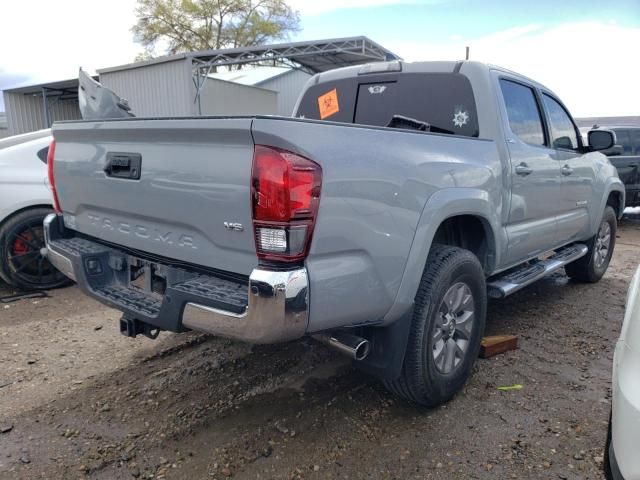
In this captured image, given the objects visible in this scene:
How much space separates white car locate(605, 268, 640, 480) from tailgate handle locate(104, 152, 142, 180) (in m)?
2.21

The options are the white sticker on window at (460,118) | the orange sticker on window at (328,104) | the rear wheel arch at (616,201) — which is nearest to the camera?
the white sticker on window at (460,118)

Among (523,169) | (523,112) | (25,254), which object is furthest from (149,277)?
(25,254)

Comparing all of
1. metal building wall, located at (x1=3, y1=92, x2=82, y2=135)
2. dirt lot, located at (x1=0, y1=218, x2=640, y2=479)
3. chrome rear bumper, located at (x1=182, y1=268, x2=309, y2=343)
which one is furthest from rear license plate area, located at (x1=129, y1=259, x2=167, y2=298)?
metal building wall, located at (x1=3, y1=92, x2=82, y2=135)

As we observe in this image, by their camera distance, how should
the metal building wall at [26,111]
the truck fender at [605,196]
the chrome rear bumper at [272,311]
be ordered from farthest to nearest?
1. the metal building wall at [26,111]
2. the truck fender at [605,196]
3. the chrome rear bumper at [272,311]

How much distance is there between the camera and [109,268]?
115 inches

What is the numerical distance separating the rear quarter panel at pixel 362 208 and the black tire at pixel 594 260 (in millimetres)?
3517

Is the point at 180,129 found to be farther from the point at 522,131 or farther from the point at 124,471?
the point at 522,131

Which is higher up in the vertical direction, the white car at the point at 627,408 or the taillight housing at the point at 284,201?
the taillight housing at the point at 284,201

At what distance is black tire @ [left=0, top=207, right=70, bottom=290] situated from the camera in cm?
512

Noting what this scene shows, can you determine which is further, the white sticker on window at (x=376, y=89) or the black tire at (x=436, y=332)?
the white sticker on window at (x=376, y=89)

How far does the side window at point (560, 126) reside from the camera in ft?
14.6

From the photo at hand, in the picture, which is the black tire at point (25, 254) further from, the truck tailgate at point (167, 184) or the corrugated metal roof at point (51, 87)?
the corrugated metal roof at point (51, 87)

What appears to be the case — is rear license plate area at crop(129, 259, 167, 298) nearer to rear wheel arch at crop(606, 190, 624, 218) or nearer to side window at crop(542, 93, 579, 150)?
side window at crop(542, 93, 579, 150)

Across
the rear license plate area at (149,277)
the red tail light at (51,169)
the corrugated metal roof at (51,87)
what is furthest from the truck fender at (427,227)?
the corrugated metal roof at (51,87)
